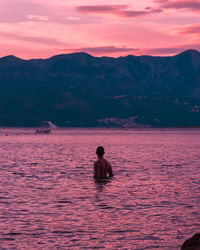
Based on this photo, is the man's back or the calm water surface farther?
the man's back

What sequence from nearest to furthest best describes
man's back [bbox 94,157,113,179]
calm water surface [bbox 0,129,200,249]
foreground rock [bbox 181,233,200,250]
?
foreground rock [bbox 181,233,200,250], calm water surface [bbox 0,129,200,249], man's back [bbox 94,157,113,179]

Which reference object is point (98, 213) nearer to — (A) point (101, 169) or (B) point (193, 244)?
(B) point (193, 244)

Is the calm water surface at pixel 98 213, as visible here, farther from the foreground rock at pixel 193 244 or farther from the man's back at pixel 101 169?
the foreground rock at pixel 193 244

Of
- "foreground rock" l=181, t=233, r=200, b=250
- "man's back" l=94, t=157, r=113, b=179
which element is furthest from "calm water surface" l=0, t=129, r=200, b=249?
"foreground rock" l=181, t=233, r=200, b=250

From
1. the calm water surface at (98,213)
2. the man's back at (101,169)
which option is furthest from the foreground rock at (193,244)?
the man's back at (101,169)

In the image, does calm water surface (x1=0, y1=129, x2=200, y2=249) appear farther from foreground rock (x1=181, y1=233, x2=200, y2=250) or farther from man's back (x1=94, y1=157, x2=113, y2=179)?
foreground rock (x1=181, y1=233, x2=200, y2=250)

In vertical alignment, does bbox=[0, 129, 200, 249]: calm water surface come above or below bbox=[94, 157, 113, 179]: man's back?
below

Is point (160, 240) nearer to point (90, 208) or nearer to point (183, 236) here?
point (183, 236)

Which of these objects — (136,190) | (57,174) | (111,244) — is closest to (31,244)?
(111,244)

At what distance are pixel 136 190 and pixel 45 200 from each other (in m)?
6.82

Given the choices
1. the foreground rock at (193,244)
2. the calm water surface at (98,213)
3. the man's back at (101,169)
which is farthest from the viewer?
the man's back at (101,169)

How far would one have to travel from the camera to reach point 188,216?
22.1 metres

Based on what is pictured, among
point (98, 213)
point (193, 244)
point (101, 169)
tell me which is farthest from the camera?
point (101, 169)

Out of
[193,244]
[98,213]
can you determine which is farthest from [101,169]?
[193,244]
